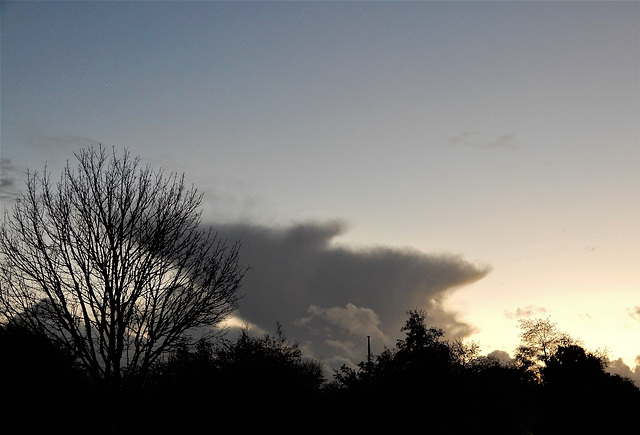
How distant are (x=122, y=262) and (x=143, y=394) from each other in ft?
30.8

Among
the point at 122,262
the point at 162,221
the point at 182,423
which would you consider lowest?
→ the point at 182,423

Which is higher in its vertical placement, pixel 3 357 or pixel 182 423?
pixel 3 357

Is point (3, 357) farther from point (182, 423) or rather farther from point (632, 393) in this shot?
point (632, 393)

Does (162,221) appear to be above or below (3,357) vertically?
above

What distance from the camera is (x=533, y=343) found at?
71375 mm

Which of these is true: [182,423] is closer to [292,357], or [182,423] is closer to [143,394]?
[143,394]

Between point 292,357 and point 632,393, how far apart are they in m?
38.7

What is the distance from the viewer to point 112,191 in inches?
672

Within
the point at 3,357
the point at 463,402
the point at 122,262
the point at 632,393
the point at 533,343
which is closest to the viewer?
the point at 122,262

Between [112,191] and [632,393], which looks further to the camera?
[632,393]

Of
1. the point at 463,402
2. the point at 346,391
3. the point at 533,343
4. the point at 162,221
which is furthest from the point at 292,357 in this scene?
the point at 533,343

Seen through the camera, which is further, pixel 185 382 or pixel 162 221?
pixel 185 382

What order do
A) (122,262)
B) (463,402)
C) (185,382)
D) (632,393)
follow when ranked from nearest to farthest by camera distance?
(122,262) < (185,382) < (463,402) < (632,393)

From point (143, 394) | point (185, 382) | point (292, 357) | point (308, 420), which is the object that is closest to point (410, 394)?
point (308, 420)
